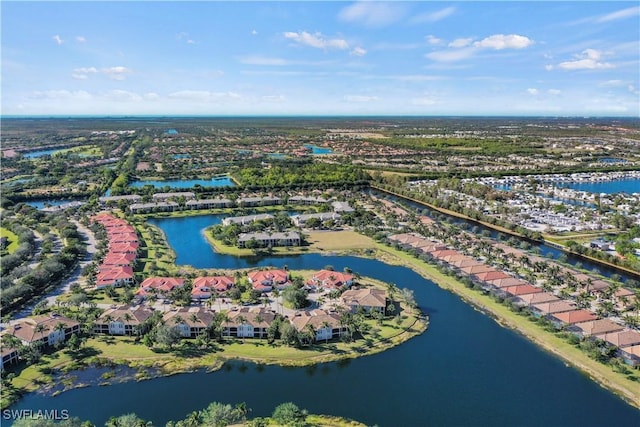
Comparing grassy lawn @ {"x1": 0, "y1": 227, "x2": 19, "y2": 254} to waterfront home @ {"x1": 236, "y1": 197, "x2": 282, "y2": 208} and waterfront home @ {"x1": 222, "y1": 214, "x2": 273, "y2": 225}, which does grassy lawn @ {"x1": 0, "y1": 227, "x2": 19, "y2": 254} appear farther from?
waterfront home @ {"x1": 236, "y1": 197, "x2": 282, "y2": 208}

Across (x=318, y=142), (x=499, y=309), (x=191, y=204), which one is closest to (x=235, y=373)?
(x=499, y=309)

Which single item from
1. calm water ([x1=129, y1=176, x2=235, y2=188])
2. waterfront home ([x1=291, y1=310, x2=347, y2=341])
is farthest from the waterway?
calm water ([x1=129, y1=176, x2=235, y2=188])

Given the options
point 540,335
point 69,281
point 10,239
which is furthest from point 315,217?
point 10,239

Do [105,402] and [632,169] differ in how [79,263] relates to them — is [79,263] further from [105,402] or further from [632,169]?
[632,169]

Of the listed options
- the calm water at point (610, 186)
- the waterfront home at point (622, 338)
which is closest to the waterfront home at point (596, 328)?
the waterfront home at point (622, 338)

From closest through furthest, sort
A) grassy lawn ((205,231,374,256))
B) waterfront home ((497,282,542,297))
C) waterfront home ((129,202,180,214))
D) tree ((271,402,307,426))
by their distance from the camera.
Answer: tree ((271,402,307,426)), waterfront home ((497,282,542,297)), grassy lawn ((205,231,374,256)), waterfront home ((129,202,180,214))

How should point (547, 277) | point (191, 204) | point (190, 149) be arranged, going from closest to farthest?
point (547, 277), point (191, 204), point (190, 149)
